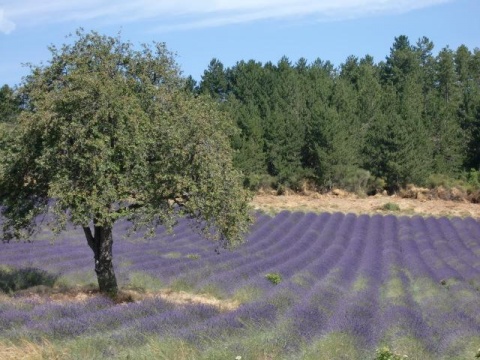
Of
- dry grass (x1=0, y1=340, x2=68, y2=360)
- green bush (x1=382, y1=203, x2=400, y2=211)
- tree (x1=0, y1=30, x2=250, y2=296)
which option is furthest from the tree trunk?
green bush (x1=382, y1=203, x2=400, y2=211)

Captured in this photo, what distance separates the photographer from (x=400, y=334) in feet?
31.5

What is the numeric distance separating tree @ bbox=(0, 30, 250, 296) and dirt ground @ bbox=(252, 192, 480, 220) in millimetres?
23998

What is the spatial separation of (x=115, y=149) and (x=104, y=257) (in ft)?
9.62

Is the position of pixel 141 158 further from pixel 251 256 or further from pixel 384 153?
pixel 384 153

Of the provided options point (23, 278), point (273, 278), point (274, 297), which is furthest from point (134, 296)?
point (273, 278)

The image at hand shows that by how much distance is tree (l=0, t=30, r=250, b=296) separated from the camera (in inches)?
476

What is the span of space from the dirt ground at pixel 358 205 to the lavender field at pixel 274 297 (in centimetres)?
909

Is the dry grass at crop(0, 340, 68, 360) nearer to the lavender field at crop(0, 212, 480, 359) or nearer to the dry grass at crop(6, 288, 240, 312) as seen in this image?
the lavender field at crop(0, 212, 480, 359)

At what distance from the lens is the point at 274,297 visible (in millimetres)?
12445

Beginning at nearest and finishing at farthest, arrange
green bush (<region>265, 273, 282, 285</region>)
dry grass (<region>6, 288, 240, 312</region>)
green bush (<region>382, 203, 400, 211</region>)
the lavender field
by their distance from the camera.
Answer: the lavender field < dry grass (<region>6, 288, 240, 312</region>) < green bush (<region>265, 273, 282, 285</region>) < green bush (<region>382, 203, 400, 211</region>)

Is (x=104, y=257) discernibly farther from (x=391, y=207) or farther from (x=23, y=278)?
(x=391, y=207)

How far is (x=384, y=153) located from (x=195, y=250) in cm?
3203

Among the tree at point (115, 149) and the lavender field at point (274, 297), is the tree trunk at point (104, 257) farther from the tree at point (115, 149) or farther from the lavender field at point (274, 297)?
the lavender field at point (274, 297)

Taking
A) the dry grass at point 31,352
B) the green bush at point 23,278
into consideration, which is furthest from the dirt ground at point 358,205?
the dry grass at point 31,352
